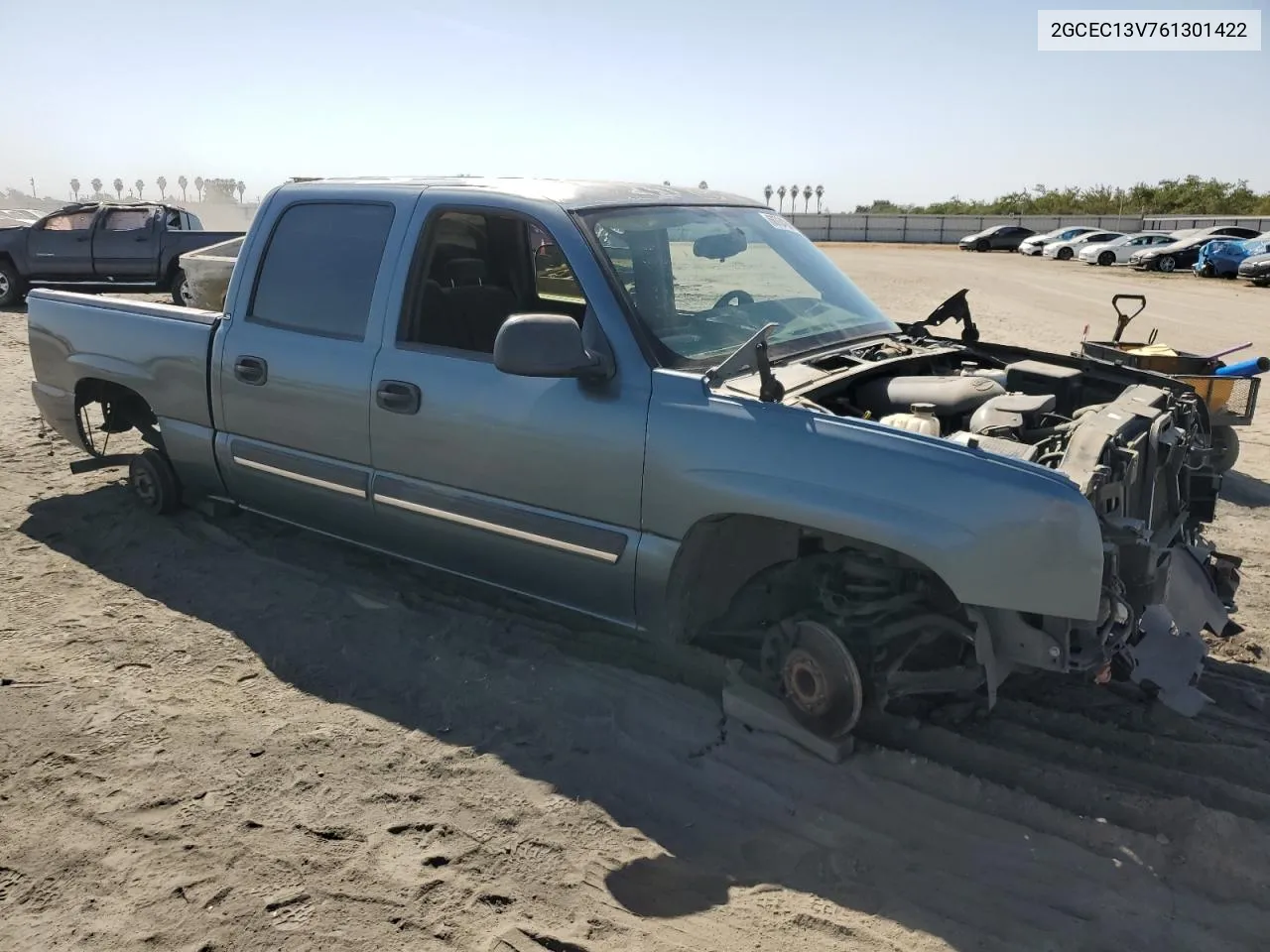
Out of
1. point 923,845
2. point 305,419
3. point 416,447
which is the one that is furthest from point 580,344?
point 923,845

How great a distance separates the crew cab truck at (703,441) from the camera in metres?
3.14

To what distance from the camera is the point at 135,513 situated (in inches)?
237

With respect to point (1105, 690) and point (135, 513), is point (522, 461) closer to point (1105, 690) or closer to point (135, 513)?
point (1105, 690)

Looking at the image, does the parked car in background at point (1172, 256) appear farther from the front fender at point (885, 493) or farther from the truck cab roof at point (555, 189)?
the front fender at point (885, 493)

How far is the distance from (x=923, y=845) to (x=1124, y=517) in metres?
1.20

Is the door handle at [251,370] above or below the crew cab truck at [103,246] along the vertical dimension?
below

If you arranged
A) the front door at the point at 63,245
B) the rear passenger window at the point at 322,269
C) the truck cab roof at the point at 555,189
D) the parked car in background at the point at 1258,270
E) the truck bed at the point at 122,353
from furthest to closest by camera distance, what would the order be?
1. the parked car in background at the point at 1258,270
2. the front door at the point at 63,245
3. the truck bed at the point at 122,353
4. the rear passenger window at the point at 322,269
5. the truck cab roof at the point at 555,189

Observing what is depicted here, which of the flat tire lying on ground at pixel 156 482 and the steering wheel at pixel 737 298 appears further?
the flat tire lying on ground at pixel 156 482

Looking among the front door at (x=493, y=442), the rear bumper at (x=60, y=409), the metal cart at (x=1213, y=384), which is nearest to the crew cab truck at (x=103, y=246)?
the rear bumper at (x=60, y=409)

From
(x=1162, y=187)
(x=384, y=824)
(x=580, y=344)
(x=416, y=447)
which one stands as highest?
(x=1162, y=187)

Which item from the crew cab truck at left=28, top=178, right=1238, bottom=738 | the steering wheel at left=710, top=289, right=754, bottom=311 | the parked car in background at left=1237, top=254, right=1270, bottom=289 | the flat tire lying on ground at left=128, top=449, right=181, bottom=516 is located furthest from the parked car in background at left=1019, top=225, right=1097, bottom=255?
the flat tire lying on ground at left=128, top=449, right=181, bottom=516

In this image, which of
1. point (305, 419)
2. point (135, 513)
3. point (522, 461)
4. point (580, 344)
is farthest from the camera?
point (135, 513)

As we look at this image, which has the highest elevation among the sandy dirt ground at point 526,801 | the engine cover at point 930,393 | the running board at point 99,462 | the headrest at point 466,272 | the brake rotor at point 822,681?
the headrest at point 466,272

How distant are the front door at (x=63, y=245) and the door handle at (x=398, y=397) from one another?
15.5m
